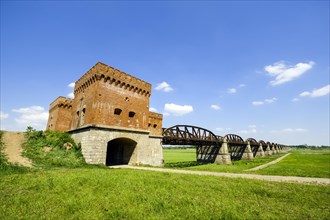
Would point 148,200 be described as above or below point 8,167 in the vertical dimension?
above

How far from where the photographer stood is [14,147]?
1430 centimetres

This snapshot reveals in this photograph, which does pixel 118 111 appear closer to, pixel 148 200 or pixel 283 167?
pixel 148 200

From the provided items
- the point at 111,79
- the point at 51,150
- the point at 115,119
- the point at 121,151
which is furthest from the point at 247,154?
the point at 51,150

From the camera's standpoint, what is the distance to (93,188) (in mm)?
7344

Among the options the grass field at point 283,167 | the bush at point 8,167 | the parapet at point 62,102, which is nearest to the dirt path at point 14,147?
the bush at point 8,167

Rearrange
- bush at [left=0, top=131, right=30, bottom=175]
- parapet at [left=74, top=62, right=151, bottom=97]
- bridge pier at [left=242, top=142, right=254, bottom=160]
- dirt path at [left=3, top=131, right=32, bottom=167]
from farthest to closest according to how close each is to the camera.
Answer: bridge pier at [left=242, top=142, right=254, bottom=160] → parapet at [left=74, top=62, right=151, bottom=97] → dirt path at [left=3, top=131, right=32, bottom=167] → bush at [left=0, top=131, right=30, bottom=175]

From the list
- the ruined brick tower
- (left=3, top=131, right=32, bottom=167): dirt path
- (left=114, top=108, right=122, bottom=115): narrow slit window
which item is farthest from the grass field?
(left=3, top=131, right=32, bottom=167): dirt path

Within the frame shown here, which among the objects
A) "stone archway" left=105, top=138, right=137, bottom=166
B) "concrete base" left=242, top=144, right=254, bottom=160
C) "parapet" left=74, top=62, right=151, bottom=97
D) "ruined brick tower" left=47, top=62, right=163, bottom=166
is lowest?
"concrete base" left=242, top=144, right=254, bottom=160

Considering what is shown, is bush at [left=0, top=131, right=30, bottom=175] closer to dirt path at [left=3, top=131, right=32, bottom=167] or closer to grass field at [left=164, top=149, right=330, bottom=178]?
dirt path at [left=3, top=131, right=32, bottom=167]

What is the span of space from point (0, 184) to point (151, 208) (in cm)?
684

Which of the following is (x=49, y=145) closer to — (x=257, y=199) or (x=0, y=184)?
(x=0, y=184)

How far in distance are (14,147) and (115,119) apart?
8.14 meters

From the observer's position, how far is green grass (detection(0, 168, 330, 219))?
16.2ft

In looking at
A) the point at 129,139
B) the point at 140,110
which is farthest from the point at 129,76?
the point at 129,139
